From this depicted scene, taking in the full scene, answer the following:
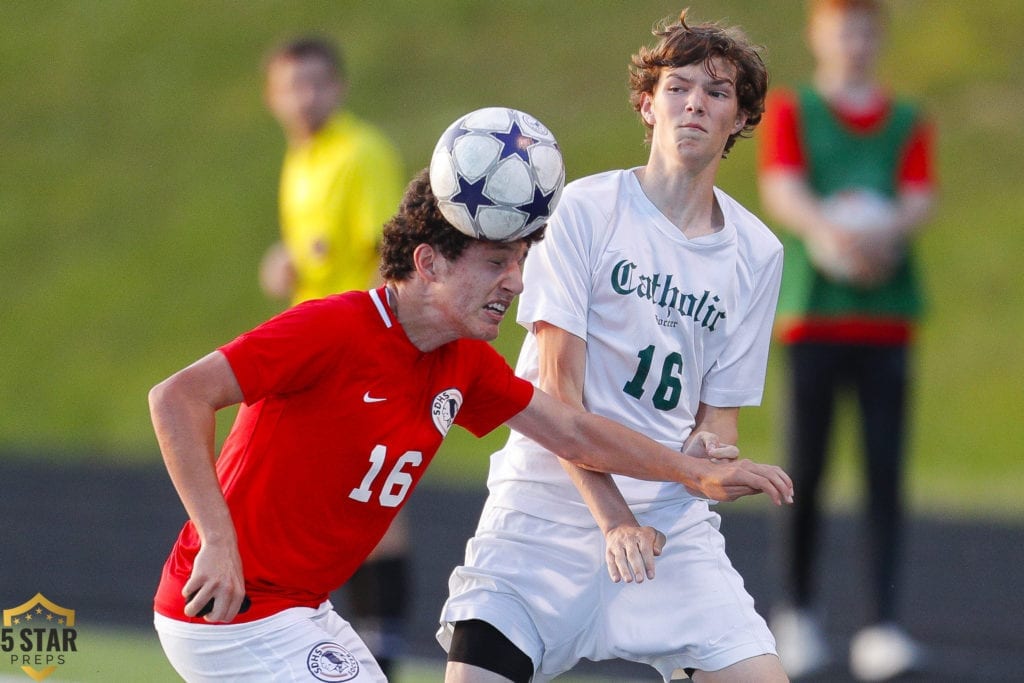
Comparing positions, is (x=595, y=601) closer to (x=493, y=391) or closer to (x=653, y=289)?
(x=493, y=391)

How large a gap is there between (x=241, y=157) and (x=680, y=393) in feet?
50.5

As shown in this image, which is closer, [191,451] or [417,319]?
[191,451]

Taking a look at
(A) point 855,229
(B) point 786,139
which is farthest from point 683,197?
(B) point 786,139

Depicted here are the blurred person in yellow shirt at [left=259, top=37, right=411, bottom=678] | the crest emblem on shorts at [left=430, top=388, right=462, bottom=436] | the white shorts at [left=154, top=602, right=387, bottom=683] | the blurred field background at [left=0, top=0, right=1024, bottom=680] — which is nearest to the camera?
the white shorts at [left=154, top=602, right=387, bottom=683]

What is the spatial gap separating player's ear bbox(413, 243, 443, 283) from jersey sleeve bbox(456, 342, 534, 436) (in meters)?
0.29

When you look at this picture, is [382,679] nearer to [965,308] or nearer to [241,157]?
[965,308]

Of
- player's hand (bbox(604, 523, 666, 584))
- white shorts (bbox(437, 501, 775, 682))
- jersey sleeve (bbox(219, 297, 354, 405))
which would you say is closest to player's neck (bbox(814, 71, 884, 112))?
white shorts (bbox(437, 501, 775, 682))

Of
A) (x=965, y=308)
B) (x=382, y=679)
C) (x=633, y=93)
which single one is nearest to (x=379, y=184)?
(x=633, y=93)

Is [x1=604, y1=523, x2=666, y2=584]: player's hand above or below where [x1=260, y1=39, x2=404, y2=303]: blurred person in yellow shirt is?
below

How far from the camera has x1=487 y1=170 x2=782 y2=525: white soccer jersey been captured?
4.02 meters

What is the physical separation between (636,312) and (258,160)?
15.2m

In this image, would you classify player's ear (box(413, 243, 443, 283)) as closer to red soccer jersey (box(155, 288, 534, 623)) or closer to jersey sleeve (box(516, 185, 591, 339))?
red soccer jersey (box(155, 288, 534, 623))

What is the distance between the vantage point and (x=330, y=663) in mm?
3520

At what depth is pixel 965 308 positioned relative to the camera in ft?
52.2
